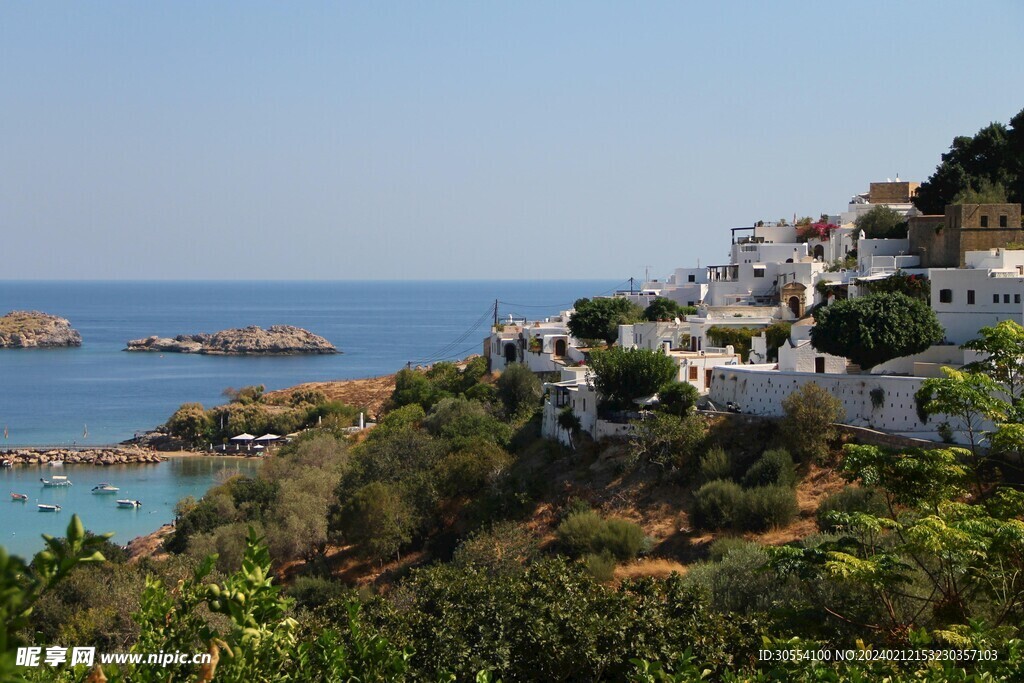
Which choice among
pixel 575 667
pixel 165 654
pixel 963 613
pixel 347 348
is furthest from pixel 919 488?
pixel 347 348

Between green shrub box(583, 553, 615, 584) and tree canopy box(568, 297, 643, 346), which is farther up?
tree canopy box(568, 297, 643, 346)

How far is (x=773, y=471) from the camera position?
2289cm

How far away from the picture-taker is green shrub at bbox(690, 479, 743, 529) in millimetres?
22438

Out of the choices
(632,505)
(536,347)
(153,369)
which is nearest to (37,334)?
(153,369)

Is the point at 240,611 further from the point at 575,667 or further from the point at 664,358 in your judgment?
the point at 664,358

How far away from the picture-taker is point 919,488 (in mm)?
12609

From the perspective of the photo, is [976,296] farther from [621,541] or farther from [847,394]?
[621,541]

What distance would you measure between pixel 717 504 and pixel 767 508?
115 cm

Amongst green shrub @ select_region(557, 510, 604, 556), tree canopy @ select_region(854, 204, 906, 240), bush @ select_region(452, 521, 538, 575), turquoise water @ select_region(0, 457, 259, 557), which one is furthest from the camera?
tree canopy @ select_region(854, 204, 906, 240)

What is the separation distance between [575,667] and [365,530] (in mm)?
14794

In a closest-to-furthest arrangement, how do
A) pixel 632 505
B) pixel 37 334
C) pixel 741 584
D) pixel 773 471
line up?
pixel 741 584 → pixel 773 471 → pixel 632 505 → pixel 37 334

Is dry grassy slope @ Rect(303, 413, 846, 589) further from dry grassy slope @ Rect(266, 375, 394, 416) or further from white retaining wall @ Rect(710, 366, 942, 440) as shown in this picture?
dry grassy slope @ Rect(266, 375, 394, 416)

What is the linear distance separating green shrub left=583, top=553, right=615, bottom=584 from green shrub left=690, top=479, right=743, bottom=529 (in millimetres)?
2485

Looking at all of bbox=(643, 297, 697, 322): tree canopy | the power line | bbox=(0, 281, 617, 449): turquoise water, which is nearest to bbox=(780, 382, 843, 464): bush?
bbox=(643, 297, 697, 322): tree canopy
